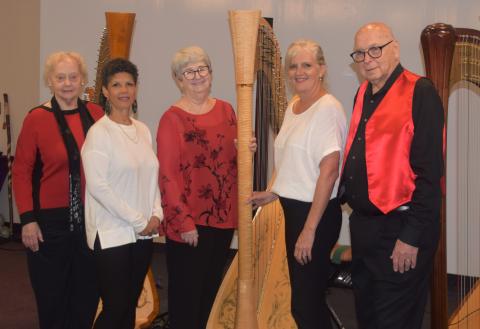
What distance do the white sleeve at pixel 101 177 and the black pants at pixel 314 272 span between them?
0.63 metres

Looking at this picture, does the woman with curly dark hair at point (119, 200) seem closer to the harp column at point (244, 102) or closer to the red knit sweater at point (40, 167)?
the red knit sweater at point (40, 167)

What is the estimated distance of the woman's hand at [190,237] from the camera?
261 cm

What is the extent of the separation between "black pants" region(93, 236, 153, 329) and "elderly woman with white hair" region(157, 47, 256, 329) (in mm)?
164

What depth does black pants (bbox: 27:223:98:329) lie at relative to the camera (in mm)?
2715

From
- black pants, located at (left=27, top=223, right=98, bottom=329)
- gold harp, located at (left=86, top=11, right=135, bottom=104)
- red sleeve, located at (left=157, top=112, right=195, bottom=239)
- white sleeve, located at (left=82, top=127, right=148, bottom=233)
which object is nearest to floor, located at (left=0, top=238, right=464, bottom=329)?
black pants, located at (left=27, top=223, right=98, bottom=329)

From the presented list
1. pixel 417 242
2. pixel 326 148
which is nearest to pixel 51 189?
pixel 326 148

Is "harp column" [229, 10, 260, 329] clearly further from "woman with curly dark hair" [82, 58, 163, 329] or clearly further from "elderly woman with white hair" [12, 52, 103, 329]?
"elderly woman with white hair" [12, 52, 103, 329]

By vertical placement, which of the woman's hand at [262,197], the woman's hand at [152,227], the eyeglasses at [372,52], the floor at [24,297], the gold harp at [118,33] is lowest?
the floor at [24,297]

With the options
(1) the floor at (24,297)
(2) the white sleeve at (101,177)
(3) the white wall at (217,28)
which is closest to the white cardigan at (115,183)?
(2) the white sleeve at (101,177)

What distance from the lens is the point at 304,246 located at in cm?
245

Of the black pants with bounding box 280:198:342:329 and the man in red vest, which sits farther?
the black pants with bounding box 280:198:342:329

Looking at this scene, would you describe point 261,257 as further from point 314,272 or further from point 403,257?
point 403,257

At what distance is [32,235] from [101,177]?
0.46m

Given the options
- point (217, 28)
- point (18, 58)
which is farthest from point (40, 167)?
point (18, 58)
